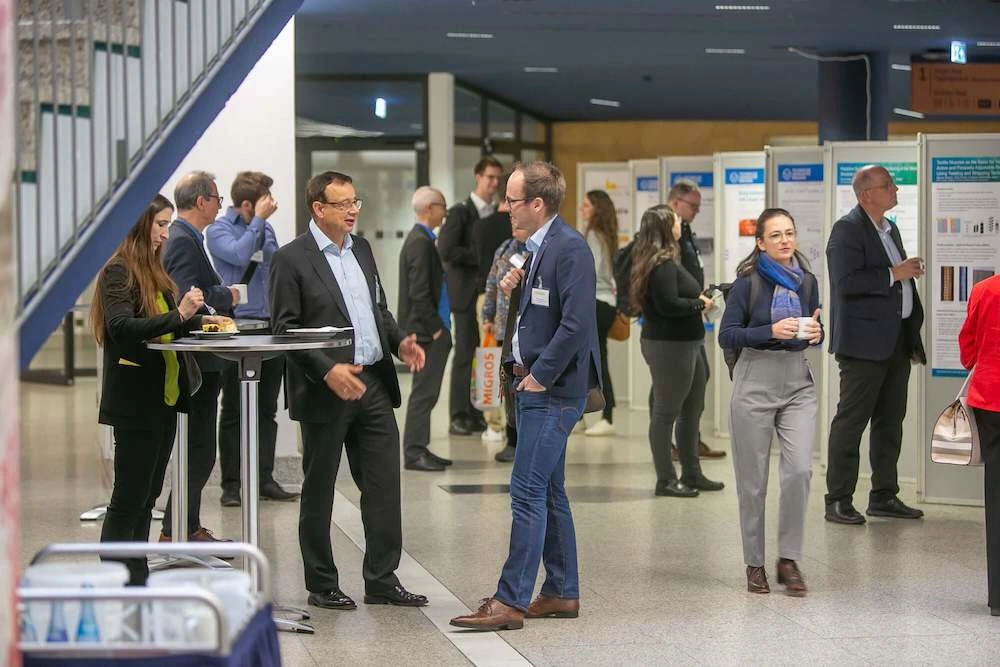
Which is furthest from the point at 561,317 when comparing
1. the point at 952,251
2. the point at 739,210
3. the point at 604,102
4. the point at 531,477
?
the point at 604,102

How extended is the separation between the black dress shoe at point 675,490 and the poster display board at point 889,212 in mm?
1255

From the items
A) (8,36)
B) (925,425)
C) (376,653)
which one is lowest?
Result: (376,653)

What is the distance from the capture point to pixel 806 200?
959 centimetres

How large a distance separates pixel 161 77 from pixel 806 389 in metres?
2.75

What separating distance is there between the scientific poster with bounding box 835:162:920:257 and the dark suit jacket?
229cm

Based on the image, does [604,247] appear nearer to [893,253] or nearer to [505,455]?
[505,455]

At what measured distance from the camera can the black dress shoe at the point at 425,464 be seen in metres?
9.10

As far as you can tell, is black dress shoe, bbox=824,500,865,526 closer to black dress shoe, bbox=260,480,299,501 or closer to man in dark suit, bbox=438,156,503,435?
black dress shoe, bbox=260,480,299,501

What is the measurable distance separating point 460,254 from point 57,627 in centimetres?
768

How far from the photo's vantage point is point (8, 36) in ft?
8.08

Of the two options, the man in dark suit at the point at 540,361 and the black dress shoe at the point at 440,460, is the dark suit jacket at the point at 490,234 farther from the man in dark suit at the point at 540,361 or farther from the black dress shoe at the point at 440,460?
the man in dark suit at the point at 540,361

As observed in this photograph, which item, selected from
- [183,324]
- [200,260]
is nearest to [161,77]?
[183,324]

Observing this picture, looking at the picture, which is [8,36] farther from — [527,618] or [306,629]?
[527,618]

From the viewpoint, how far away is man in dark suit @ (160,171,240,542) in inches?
252
